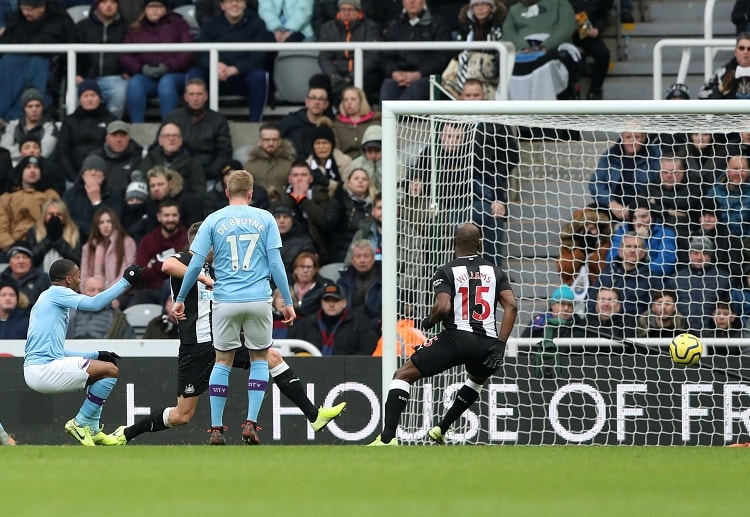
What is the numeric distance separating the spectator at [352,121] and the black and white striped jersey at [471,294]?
16.9 ft

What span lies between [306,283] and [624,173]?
3.19 m

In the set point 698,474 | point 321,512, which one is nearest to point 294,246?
point 698,474

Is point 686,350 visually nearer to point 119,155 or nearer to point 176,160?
point 176,160

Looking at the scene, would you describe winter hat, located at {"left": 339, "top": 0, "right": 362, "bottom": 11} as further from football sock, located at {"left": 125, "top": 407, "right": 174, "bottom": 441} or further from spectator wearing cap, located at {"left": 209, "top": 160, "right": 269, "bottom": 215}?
football sock, located at {"left": 125, "top": 407, "right": 174, "bottom": 441}

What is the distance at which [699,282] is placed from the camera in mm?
14164

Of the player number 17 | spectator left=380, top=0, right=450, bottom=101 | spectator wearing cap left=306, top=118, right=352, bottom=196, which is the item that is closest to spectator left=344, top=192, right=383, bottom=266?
spectator wearing cap left=306, top=118, right=352, bottom=196

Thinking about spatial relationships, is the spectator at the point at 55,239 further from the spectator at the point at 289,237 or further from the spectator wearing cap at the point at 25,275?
the spectator at the point at 289,237

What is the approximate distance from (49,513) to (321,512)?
1.15 meters

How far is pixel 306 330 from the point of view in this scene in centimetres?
1479

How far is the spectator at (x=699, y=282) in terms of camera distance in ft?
46.1

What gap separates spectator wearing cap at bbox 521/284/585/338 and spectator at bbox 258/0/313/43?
531 centimetres

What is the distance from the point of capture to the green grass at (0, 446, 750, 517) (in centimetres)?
690

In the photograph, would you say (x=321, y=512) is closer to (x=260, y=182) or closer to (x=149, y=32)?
(x=260, y=182)

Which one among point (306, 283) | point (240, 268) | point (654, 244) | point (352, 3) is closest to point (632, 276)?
point (654, 244)
